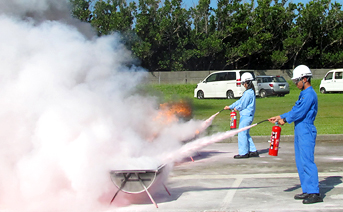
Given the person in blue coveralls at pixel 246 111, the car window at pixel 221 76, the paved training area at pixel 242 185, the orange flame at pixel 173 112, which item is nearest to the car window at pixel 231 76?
the car window at pixel 221 76

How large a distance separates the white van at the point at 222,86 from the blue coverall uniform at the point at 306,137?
69.2ft

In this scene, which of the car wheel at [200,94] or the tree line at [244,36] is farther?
the tree line at [244,36]

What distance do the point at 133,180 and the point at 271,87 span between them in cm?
2391

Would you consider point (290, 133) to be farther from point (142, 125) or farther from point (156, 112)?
point (142, 125)

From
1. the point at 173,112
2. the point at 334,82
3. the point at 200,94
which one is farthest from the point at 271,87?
the point at 173,112

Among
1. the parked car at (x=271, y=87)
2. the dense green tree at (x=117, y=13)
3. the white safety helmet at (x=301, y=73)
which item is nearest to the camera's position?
the white safety helmet at (x=301, y=73)

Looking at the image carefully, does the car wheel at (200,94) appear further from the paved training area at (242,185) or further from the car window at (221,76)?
the paved training area at (242,185)

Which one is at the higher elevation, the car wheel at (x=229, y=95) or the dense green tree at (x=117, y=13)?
the dense green tree at (x=117, y=13)

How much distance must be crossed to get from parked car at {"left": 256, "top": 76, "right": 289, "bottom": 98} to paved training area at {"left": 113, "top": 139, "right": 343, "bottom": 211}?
18607 millimetres

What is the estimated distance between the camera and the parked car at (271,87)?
28.3m

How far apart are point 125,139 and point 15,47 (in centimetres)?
195

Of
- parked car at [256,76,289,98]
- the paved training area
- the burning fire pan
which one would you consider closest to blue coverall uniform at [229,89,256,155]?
the paved training area

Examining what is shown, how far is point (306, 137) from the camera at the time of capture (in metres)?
5.68

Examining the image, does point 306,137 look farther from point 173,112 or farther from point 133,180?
point 173,112
